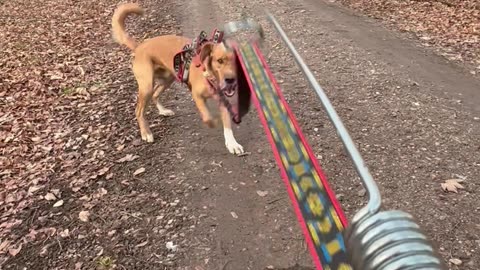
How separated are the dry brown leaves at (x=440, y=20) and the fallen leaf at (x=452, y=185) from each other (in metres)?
4.57

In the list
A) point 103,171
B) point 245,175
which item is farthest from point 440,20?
point 103,171

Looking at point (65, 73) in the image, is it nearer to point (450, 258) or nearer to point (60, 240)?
point (60, 240)

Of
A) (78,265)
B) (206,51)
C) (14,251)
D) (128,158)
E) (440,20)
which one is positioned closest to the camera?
(78,265)

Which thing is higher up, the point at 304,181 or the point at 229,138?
the point at 304,181

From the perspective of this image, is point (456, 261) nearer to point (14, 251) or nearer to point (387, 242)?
point (387, 242)

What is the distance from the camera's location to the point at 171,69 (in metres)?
6.19

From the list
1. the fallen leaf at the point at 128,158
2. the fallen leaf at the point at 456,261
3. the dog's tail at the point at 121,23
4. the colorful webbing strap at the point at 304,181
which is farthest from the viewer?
the dog's tail at the point at 121,23

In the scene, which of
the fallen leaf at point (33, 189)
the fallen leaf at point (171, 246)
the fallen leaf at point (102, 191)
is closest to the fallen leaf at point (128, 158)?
the fallen leaf at point (102, 191)

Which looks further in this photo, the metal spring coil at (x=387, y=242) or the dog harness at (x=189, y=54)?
the dog harness at (x=189, y=54)

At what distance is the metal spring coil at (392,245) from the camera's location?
129 centimetres

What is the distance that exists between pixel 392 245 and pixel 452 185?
13.3 ft

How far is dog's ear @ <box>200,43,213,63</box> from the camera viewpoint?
541 centimetres

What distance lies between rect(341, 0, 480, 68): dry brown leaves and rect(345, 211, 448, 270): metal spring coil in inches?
333

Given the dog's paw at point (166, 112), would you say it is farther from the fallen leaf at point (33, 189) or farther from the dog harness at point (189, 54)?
the fallen leaf at point (33, 189)
